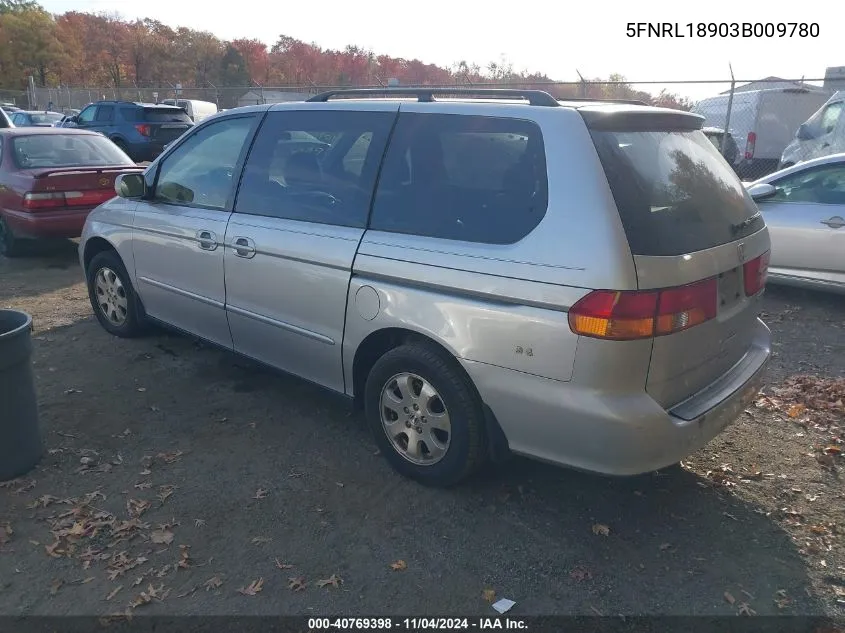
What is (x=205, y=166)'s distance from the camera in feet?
15.6

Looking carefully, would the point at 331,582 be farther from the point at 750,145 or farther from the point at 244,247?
the point at 750,145

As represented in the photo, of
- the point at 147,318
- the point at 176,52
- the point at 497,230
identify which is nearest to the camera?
the point at 497,230

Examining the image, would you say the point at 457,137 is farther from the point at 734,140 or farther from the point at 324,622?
the point at 734,140

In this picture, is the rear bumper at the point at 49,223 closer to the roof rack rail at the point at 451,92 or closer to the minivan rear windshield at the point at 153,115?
the roof rack rail at the point at 451,92

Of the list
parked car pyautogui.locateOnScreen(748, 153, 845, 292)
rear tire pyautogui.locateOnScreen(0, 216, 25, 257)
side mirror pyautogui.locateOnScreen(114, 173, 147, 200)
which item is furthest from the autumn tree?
parked car pyautogui.locateOnScreen(748, 153, 845, 292)

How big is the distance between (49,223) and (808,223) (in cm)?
813

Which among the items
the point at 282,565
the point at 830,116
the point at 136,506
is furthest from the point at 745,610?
the point at 830,116

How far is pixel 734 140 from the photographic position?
17.8 m

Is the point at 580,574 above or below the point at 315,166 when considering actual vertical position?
below

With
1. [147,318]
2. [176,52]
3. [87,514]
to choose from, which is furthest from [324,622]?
[176,52]

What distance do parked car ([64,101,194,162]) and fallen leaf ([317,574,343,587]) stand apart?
17836 mm

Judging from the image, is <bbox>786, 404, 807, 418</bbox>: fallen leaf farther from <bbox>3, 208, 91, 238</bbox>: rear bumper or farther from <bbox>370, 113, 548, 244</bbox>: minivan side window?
<bbox>3, 208, 91, 238</bbox>: rear bumper

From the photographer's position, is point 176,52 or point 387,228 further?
point 176,52

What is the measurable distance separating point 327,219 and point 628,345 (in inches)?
72.6
